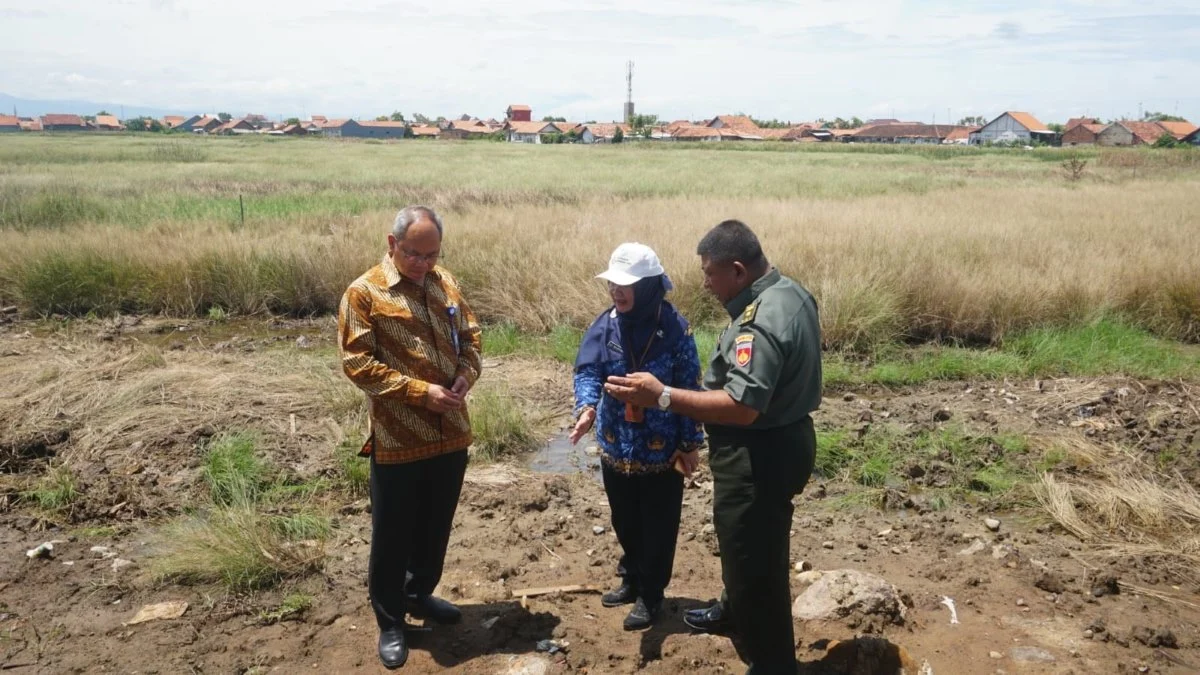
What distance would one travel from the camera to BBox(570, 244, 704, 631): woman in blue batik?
10.8 ft

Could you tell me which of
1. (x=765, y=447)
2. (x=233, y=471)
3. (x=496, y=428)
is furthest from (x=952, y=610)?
(x=233, y=471)

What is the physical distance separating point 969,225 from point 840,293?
188 inches

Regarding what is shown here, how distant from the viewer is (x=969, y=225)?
1221 centimetres

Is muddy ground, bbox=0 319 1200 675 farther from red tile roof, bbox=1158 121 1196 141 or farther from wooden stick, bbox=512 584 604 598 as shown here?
red tile roof, bbox=1158 121 1196 141

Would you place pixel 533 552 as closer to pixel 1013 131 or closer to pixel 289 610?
pixel 289 610

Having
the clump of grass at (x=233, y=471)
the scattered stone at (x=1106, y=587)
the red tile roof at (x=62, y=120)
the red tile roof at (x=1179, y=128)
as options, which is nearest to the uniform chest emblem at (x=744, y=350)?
the scattered stone at (x=1106, y=587)

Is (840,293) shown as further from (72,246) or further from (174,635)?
(72,246)

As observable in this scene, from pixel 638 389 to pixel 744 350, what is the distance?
438 millimetres

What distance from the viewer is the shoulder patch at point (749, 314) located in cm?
265

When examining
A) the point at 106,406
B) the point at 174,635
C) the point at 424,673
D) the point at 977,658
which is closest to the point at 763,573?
the point at 977,658

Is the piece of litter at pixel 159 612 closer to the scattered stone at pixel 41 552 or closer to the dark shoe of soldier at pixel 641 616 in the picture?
the scattered stone at pixel 41 552

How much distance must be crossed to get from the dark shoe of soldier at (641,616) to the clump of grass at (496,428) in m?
2.30

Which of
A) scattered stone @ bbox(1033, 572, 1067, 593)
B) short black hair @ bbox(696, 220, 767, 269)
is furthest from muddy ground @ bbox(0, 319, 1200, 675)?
short black hair @ bbox(696, 220, 767, 269)

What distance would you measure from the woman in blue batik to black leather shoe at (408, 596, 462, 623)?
0.73 m
